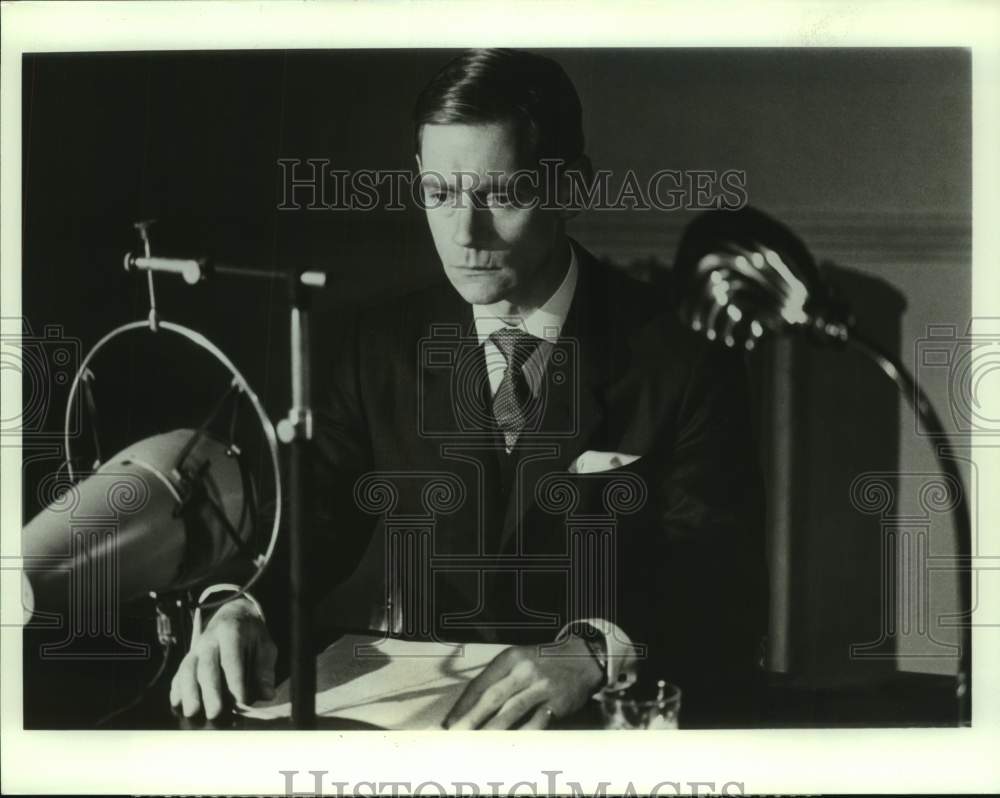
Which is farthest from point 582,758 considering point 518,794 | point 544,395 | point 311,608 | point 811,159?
point 811,159

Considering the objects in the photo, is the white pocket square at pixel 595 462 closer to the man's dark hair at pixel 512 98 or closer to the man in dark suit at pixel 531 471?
the man in dark suit at pixel 531 471

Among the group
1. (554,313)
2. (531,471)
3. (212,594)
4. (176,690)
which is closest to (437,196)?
(554,313)

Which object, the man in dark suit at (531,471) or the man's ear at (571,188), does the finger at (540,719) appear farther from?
the man's ear at (571,188)

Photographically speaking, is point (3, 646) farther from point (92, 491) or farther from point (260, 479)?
point (260, 479)

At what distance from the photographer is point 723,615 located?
5.91 ft

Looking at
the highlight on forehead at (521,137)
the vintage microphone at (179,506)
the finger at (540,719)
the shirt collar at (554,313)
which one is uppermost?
the highlight on forehead at (521,137)

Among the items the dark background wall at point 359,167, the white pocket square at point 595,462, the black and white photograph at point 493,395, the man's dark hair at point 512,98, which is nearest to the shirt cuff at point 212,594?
the black and white photograph at point 493,395

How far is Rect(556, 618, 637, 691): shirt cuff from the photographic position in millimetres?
1798

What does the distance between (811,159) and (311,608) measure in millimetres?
1361

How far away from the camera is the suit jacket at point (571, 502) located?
180 cm

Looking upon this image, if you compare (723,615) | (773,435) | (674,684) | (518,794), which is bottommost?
(518,794)

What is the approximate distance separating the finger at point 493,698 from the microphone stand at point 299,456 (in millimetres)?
311

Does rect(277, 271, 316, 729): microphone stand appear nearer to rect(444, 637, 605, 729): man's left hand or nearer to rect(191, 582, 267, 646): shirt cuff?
rect(191, 582, 267, 646): shirt cuff

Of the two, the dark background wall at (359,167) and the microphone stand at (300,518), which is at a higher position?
the dark background wall at (359,167)
